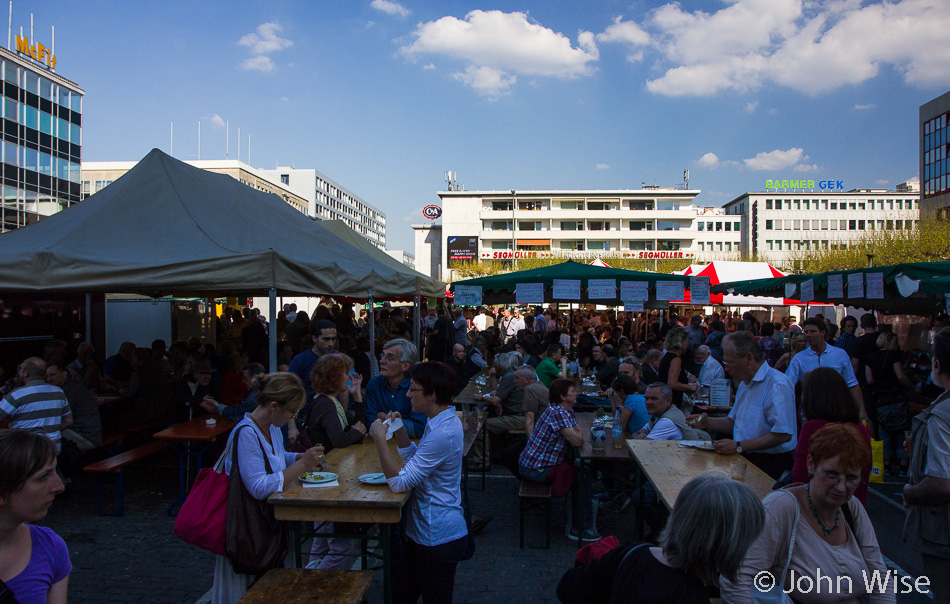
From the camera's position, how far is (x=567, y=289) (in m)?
9.36

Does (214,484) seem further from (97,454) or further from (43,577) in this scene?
(97,454)

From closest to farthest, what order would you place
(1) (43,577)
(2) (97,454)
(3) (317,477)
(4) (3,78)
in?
(1) (43,577) < (3) (317,477) < (2) (97,454) < (4) (3,78)

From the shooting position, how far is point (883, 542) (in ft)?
15.9

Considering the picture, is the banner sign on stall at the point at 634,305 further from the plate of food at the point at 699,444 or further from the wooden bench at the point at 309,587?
the wooden bench at the point at 309,587

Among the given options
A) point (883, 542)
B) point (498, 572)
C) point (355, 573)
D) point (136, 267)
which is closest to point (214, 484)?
point (355, 573)

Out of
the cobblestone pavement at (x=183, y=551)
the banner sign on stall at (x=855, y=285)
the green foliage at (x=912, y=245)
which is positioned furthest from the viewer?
the green foliage at (x=912, y=245)

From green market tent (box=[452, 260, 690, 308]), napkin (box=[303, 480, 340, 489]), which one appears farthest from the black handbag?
green market tent (box=[452, 260, 690, 308])

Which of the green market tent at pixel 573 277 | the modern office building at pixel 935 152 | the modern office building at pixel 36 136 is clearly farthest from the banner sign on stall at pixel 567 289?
the modern office building at pixel 935 152

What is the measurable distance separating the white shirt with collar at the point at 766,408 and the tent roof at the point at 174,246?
4.02 meters

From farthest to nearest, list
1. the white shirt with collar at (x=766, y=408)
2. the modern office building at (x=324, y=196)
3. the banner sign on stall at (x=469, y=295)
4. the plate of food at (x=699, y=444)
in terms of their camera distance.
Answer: the modern office building at (x=324, y=196), the banner sign on stall at (x=469, y=295), the plate of food at (x=699, y=444), the white shirt with collar at (x=766, y=408)

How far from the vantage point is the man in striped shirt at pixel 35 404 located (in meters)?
4.75

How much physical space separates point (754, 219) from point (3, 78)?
87.4 metres

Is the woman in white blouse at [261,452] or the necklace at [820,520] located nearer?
the necklace at [820,520]

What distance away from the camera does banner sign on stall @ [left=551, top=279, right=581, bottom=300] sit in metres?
9.34
